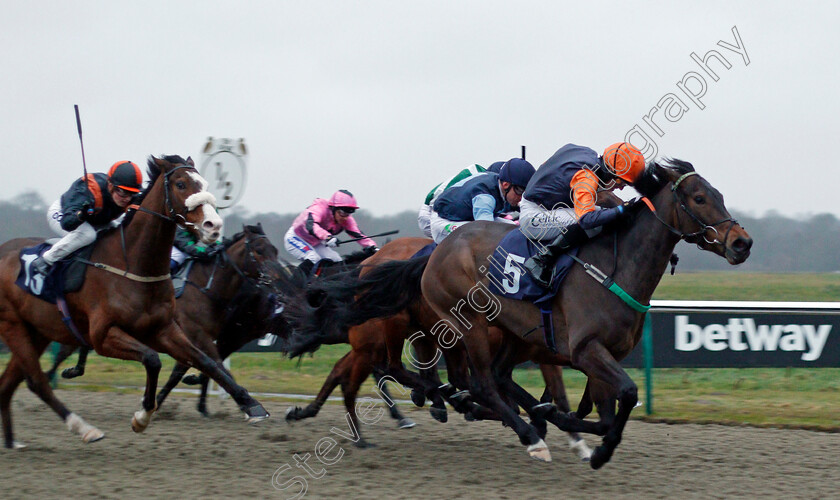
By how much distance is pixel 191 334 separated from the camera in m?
6.57

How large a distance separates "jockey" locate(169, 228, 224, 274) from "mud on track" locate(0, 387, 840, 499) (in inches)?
50.2

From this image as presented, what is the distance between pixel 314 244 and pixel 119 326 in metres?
2.72

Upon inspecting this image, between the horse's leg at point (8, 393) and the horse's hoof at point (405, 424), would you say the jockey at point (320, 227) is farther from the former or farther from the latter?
the horse's leg at point (8, 393)

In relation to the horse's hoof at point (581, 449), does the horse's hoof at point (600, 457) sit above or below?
above

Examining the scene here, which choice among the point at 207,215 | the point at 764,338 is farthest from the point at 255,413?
the point at 764,338

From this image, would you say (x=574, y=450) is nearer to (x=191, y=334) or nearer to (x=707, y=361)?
(x=707, y=361)

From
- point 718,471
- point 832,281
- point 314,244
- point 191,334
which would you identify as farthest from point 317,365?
point 832,281

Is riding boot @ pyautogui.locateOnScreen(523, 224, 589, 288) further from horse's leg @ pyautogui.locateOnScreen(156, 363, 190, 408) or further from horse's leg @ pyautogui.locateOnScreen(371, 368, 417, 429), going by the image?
horse's leg @ pyautogui.locateOnScreen(156, 363, 190, 408)

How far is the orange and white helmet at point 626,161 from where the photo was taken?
179 inches

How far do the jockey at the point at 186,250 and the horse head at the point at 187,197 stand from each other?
1678 mm

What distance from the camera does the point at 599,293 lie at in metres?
4.46

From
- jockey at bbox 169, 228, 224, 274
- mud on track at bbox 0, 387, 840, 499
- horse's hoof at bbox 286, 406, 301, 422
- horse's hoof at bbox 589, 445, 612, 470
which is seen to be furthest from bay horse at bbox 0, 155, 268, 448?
horse's hoof at bbox 589, 445, 612, 470

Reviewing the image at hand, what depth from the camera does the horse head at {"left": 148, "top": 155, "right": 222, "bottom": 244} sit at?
4.87 metres

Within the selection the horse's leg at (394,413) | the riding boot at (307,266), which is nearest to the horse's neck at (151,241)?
the horse's leg at (394,413)
